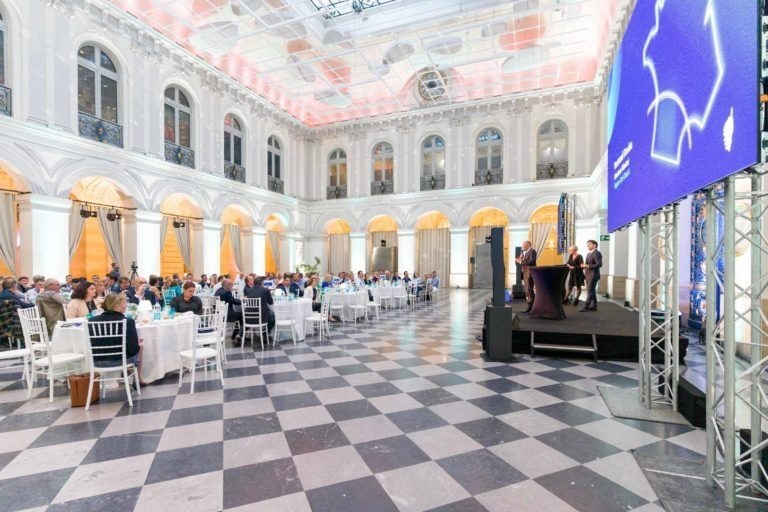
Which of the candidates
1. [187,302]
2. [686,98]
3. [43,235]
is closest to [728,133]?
[686,98]

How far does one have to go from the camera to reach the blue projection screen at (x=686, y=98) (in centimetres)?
159

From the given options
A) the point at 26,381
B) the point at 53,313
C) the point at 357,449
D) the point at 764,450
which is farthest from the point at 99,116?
the point at 764,450

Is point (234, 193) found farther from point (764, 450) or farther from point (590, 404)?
point (764, 450)

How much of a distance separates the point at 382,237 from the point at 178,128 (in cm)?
1013

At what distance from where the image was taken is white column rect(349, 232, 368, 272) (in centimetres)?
1734

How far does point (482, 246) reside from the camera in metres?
17.2

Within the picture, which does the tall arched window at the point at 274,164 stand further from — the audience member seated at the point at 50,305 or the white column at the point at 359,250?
the audience member seated at the point at 50,305

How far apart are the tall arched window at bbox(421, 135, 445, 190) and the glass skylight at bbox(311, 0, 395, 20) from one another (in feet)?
22.1

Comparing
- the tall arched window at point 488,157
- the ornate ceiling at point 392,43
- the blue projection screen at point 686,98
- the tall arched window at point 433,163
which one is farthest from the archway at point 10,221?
the tall arched window at point 488,157

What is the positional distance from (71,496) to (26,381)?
297 cm

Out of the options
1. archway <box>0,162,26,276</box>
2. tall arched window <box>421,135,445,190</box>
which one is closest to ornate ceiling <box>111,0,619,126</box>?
tall arched window <box>421,135,445,190</box>

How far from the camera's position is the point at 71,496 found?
2.17 meters

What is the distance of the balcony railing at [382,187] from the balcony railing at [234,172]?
558cm

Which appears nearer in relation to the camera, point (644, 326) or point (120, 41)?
point (644, 326)
